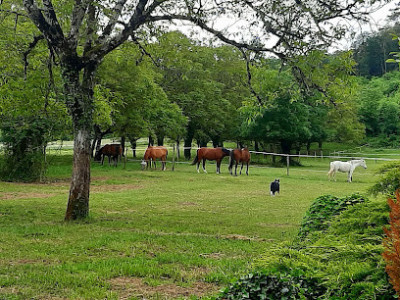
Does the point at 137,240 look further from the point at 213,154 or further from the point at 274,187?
the point at 213,154

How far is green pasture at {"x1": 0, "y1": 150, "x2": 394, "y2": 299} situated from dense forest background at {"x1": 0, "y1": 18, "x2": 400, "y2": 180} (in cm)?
258

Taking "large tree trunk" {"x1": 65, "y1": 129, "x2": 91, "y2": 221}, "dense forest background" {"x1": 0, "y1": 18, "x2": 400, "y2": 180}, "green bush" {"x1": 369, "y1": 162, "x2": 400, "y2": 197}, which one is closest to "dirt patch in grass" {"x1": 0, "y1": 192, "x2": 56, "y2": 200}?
"dense forest background" {"x1": 0, "y1": 18, "x2": 400, "y2": 180}

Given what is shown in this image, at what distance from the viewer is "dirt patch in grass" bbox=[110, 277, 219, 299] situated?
4.52 metres

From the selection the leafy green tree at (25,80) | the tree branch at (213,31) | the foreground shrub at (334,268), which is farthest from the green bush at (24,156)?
the foreground shrub at (334,268)

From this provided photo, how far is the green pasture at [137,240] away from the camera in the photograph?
480 centimetres

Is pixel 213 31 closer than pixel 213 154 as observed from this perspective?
Yes

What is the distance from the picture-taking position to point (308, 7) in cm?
859

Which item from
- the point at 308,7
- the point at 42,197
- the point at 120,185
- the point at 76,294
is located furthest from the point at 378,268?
the point at 120,185

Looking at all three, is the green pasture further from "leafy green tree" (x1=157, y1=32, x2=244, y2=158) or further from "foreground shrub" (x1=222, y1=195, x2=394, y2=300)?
"leafy green tree" (x1=157, y1=32, x2=244, y2=158)

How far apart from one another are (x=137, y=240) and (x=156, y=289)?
8.22 ft

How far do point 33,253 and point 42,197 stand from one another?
7.74m

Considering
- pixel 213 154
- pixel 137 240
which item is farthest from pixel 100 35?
pixel 213 154

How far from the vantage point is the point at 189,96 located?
34188 millimetres

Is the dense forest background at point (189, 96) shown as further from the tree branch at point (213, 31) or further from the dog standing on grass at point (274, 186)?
the dog standing on grass at point (274, 186)
